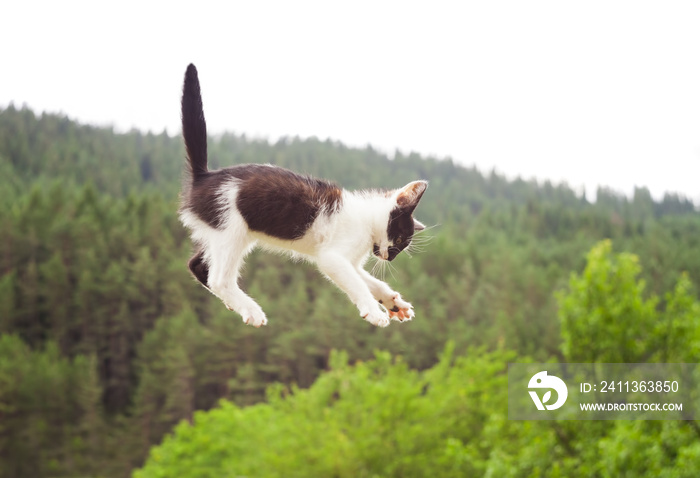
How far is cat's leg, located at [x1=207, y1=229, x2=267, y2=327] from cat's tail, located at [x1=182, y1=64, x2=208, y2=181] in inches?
17.7

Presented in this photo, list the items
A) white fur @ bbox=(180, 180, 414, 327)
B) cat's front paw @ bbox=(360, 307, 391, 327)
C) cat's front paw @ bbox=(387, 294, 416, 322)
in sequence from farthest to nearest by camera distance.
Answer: cat's front paw @ bbox=(387, 294, 416, 322), white fur @ bbox=(180, 180, 414, 327), cat's front paw @ bbox=(360, 307, 391, 327)

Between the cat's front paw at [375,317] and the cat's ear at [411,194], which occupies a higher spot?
the cat's ear at [411,194]

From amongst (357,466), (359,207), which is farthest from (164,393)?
(359,207)

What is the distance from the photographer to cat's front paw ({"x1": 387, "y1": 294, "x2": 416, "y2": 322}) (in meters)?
3.42

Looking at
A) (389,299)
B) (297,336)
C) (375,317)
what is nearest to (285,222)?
(375,317)

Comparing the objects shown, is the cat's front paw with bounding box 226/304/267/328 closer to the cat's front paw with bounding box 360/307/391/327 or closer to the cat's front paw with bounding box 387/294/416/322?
the cat's front paw with bounding box 360/307/391/327

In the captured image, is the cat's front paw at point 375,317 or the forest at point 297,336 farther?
the forest at point 297,336

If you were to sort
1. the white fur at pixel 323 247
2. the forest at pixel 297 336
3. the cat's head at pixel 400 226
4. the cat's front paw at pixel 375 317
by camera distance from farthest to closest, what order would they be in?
the forest at pixel 297 336
the cat's head at pixel 400 226
the white fur at pixel 323 247
the cat's front paw at pixel 375 317

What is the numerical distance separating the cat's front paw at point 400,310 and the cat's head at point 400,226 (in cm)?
27

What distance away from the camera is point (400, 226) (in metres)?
3.38

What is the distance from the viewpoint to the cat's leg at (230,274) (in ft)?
10.6

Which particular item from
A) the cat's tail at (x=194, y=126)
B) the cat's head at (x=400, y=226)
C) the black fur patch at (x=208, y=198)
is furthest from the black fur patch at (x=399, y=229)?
the cat's tail at (x=194, y=126)

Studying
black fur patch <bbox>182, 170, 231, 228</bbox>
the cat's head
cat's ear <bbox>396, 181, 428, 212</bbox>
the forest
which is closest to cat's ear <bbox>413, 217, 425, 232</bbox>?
the cat's head

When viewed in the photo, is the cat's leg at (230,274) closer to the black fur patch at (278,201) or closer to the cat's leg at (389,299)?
the black fur patch at (278,201)
